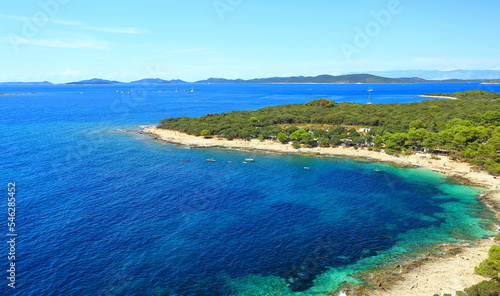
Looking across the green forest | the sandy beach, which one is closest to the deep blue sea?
the sandy beach

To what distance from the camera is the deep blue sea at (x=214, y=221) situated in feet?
115

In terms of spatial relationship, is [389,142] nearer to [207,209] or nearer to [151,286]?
[207,209]

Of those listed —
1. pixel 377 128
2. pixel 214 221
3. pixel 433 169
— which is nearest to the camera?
pixel 214 221

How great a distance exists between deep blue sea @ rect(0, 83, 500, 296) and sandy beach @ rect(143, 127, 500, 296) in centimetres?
364

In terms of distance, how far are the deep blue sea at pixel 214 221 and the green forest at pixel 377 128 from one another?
13.2m

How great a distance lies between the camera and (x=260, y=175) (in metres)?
70.9

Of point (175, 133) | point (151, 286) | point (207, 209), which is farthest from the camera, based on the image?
point (175, 133)

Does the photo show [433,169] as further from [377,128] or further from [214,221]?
[214,221]

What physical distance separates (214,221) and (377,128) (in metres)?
73.3

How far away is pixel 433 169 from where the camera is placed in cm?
7444

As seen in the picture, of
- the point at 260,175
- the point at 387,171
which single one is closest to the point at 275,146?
the point at 260,175

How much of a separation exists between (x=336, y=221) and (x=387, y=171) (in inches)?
1274

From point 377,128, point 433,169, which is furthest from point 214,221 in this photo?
point 377,128

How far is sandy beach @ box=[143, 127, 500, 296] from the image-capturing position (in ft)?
108
